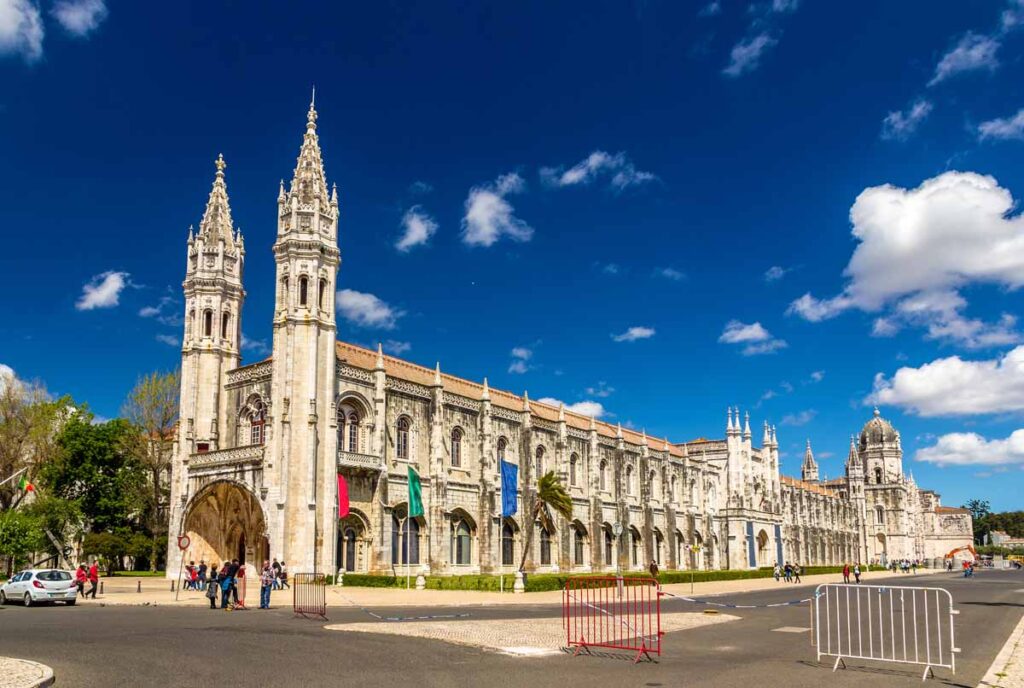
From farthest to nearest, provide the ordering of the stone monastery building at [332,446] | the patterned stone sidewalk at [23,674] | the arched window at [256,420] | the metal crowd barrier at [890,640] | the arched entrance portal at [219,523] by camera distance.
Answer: the arched window at [256,420], the arched entrance portal at [219,523], the stone monastery building at [332,446], the metal crowd barrier at [890,640], the patterned stone sidewalk at [23,674]

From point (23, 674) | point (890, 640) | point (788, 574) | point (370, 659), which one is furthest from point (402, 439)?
point (23, 674)

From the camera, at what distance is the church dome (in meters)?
126

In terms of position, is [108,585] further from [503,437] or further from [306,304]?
[503,437]

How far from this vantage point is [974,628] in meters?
21.9

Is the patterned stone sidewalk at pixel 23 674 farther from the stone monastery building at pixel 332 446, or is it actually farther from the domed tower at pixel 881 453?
the domed tower at pixel 881 453

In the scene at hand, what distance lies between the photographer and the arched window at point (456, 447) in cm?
4869

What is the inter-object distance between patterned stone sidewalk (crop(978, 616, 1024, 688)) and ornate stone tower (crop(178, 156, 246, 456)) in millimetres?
37601

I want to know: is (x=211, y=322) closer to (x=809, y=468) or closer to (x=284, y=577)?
(x=284, y=577)

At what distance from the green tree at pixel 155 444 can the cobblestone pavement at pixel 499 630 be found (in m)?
35.6

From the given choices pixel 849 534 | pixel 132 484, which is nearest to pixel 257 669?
pixel 132 484

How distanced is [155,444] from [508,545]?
76.0 feet

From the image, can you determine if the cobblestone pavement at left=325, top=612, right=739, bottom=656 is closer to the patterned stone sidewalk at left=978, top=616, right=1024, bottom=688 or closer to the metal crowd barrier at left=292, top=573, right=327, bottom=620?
the metal crowd barrier at left=292, top=573, right=327, bottom=620

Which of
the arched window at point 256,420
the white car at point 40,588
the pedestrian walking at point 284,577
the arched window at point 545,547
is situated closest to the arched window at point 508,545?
the arched window at point 545,547

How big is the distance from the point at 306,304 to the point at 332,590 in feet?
47.3
